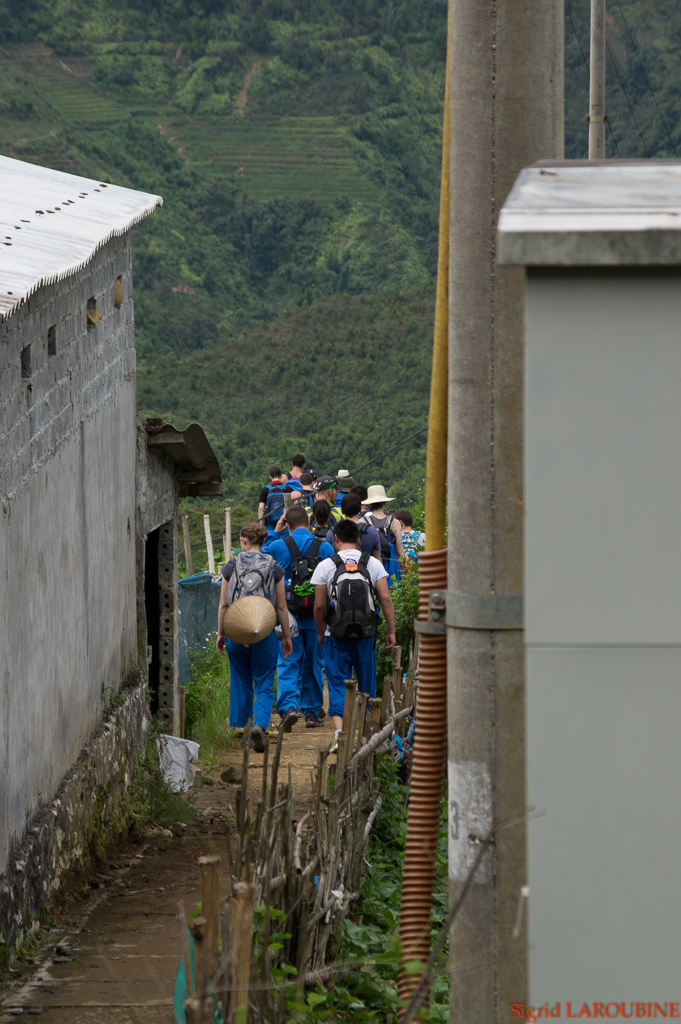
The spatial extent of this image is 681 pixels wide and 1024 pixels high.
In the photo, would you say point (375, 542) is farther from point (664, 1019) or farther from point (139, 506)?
point (664, 1019)

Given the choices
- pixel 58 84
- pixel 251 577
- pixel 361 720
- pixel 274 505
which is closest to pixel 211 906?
pixel 361 720

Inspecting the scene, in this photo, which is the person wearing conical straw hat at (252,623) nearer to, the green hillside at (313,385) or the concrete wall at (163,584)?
the concrete wall at (163,584)

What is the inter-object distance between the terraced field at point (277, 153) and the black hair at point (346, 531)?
2148 inches

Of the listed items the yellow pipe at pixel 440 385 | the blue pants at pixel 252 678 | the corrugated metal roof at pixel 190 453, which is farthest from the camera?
the corrugated metal roof at pixel 190 453

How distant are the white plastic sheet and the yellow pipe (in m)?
5.87

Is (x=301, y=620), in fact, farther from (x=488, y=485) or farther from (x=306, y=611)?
(x=488, y=485)

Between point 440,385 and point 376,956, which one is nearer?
point 440,385

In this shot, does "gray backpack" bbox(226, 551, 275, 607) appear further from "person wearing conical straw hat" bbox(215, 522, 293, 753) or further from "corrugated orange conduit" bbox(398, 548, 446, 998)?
"corrugated orange conduit" bbox(398, 548, 446, 998)

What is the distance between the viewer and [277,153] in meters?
64.7

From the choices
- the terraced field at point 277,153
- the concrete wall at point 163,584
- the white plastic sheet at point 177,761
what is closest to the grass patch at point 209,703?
the concrete wall at point 163,584

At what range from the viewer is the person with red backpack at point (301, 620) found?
910 cm

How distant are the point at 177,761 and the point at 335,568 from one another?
1.88 meters

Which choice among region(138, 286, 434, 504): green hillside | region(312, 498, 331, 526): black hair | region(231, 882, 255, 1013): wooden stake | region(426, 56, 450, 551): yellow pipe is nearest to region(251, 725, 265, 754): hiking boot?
region(312, 498, 331, 526): black hair

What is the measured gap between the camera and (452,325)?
9.63 ft
